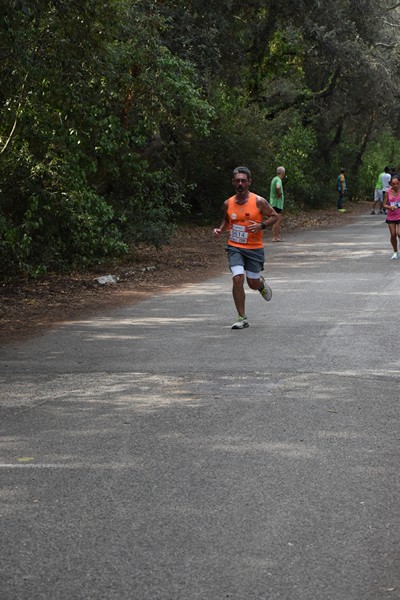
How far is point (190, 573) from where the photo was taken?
4.63 meters

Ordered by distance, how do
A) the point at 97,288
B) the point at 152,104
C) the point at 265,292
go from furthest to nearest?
the point at 152,104, the point at 97,288, the point at 265,292

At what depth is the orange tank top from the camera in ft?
40.5

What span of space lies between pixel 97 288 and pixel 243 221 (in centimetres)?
516

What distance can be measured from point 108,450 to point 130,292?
9901 millimetres

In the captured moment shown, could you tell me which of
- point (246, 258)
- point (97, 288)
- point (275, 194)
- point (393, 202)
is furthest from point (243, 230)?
point (275, 194)

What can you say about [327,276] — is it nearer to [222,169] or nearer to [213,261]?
[213,261]

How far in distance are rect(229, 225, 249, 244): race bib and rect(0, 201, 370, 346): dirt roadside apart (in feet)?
8.20

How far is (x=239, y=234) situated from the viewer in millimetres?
12523


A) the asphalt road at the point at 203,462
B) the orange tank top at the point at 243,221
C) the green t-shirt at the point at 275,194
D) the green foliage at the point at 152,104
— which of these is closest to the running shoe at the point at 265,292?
the asphalt road at the point at 203,462

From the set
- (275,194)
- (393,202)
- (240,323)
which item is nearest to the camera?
(240,323)

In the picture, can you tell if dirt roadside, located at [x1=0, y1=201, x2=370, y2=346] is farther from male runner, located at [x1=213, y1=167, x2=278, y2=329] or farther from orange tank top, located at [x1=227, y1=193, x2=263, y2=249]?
orange tank top, located at [x1=227, y1=193, x2=263, y2=249]

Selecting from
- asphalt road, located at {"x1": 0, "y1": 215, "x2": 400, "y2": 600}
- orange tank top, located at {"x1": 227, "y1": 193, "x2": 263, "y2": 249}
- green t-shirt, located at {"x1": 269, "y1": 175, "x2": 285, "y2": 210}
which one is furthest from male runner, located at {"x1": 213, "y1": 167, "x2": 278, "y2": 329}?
green t-shirt, located at {"x1": 269, "y1": 175, "x2": 285, "y2": 210}

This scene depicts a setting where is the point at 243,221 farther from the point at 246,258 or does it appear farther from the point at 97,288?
the point at 97,288

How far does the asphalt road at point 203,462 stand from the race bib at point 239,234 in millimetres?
1008
